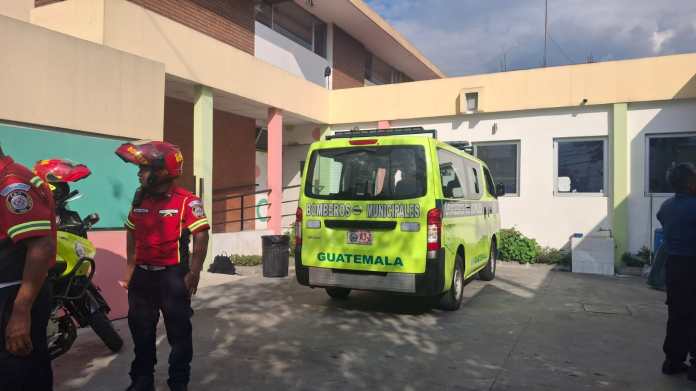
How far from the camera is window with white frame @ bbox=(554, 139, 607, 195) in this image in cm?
1130

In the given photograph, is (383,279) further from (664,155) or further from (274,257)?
(664,155)

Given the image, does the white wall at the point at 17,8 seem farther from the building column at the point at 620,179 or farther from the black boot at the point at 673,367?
the building column at the point at 620,179

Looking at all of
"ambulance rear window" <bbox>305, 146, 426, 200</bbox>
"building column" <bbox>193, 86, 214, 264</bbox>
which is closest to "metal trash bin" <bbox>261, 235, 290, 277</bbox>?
"building column" <bbox>193, 86, 214, 264</bbox>

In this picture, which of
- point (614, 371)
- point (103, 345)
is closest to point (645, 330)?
point (614, 371)

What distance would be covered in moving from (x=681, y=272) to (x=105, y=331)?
5.09m

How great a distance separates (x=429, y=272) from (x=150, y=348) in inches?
127

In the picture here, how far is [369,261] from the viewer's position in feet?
19.8

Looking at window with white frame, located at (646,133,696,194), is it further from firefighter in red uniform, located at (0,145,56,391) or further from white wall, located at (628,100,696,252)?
firefighter in red uniform, located at (0,145,56,391)

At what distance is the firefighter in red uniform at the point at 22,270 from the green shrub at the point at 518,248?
1022 centimetres

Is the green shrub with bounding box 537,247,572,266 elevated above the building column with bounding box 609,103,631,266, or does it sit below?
below

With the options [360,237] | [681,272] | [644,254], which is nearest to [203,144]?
[360,237]

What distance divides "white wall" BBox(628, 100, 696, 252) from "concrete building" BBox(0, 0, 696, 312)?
3 centimetres

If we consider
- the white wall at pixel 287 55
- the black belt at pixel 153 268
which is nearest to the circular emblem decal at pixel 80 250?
the black belt at pixel 153 268

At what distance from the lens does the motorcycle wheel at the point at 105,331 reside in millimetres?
4527
